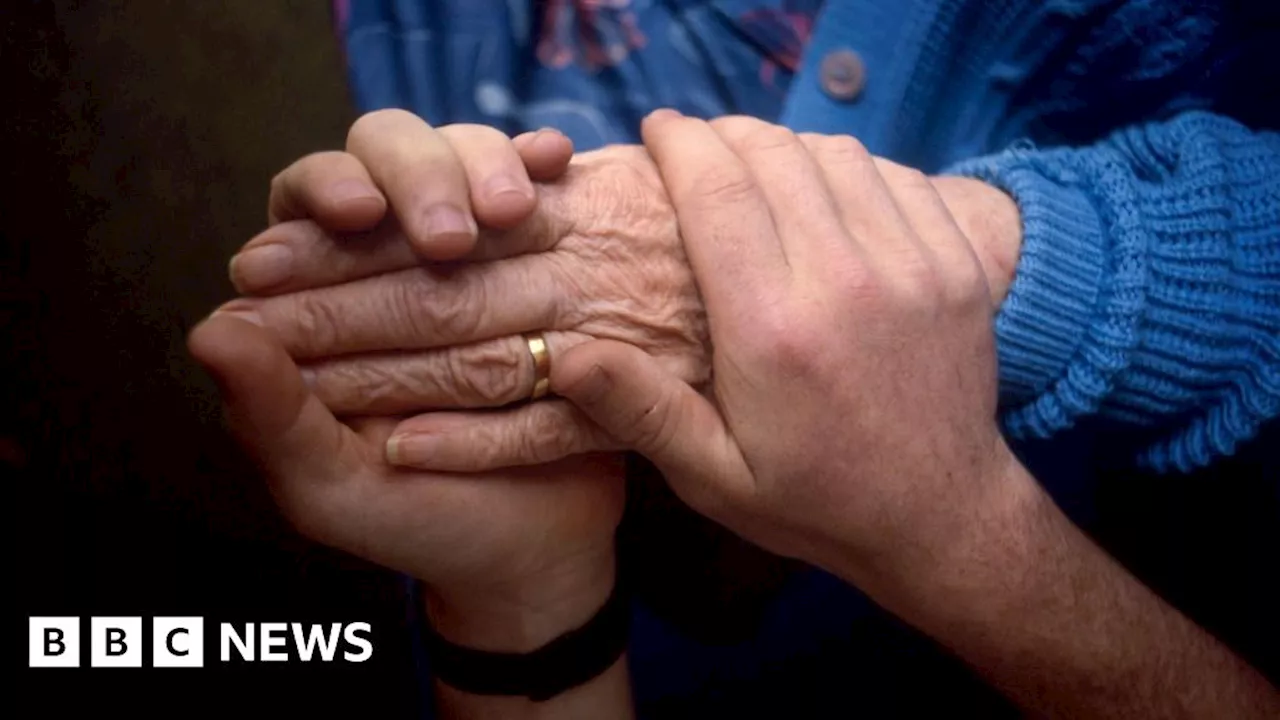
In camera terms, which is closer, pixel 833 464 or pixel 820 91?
pixel 833 464

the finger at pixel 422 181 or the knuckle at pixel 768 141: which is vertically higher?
the knuckle at pixel 768 141

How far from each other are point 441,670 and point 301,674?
4.8 inches

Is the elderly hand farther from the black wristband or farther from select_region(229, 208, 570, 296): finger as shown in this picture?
the black wristband

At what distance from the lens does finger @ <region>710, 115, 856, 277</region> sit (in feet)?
1.39

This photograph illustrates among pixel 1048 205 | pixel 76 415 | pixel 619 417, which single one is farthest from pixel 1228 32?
pixel 76 415

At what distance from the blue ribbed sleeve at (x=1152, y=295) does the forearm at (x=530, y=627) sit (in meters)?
0.29

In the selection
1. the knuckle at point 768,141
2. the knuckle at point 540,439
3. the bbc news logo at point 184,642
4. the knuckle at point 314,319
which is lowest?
the bbc news logo at point 184,642

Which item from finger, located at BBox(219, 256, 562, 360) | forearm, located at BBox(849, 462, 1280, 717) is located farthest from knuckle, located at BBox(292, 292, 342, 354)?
forearm, located at BBox(849, 462, 1280, 717)

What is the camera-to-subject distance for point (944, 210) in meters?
0.48

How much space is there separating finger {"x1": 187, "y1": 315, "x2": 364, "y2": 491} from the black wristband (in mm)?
192

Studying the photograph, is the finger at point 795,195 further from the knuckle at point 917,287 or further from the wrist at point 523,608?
the wrist at point 523,608

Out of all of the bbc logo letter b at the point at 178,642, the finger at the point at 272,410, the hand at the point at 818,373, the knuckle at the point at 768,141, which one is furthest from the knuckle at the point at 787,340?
the bbc logo letter b at the point at 178,642

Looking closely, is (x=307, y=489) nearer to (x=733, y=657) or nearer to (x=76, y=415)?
(x=76, y=415)

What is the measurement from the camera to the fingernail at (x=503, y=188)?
40cm
